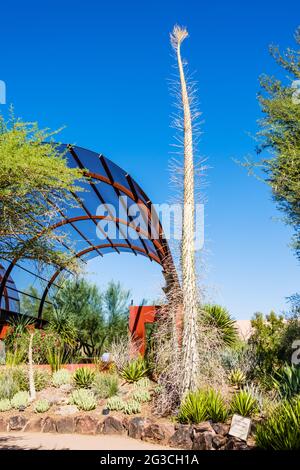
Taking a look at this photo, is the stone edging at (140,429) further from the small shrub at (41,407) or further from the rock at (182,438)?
the small shrub at (41,407)

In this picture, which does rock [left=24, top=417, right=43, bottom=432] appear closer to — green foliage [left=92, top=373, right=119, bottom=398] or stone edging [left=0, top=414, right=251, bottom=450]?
stone edging [left=0, top=414, right=251, bottom=450]

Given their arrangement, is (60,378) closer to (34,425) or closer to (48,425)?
(34,425)

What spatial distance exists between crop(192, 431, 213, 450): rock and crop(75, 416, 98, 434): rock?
95.1 inches

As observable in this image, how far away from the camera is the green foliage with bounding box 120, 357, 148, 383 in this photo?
12.8 m

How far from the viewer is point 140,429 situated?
988 cm

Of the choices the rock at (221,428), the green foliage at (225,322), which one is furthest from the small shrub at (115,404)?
the green foliage at (225,322)

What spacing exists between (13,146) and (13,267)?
1092 cm

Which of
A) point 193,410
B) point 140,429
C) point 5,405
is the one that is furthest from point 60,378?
point 193,410

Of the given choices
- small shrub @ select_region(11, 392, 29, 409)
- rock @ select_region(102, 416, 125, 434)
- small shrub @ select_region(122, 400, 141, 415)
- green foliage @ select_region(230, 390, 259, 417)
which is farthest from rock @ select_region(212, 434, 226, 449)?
small shrub @ select_region(11, 392, 29, 409)

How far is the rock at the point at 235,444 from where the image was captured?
28.2 ft

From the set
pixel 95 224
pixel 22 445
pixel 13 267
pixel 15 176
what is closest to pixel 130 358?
pixel 22 445

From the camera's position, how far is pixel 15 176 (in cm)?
1168

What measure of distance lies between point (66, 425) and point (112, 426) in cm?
108

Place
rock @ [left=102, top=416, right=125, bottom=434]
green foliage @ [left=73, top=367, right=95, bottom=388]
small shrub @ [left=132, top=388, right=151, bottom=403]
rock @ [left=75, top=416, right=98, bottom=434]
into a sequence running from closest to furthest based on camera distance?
rock @ [left=102, top=416, right=125, bottom=434] → rock @ [left=75, top=416, right=98, bottom=434] → small shrub @ [left=132, top=388, right=151, bottom=403] → green foliage @ [left=73, top=367, right=95, bottom=388]
